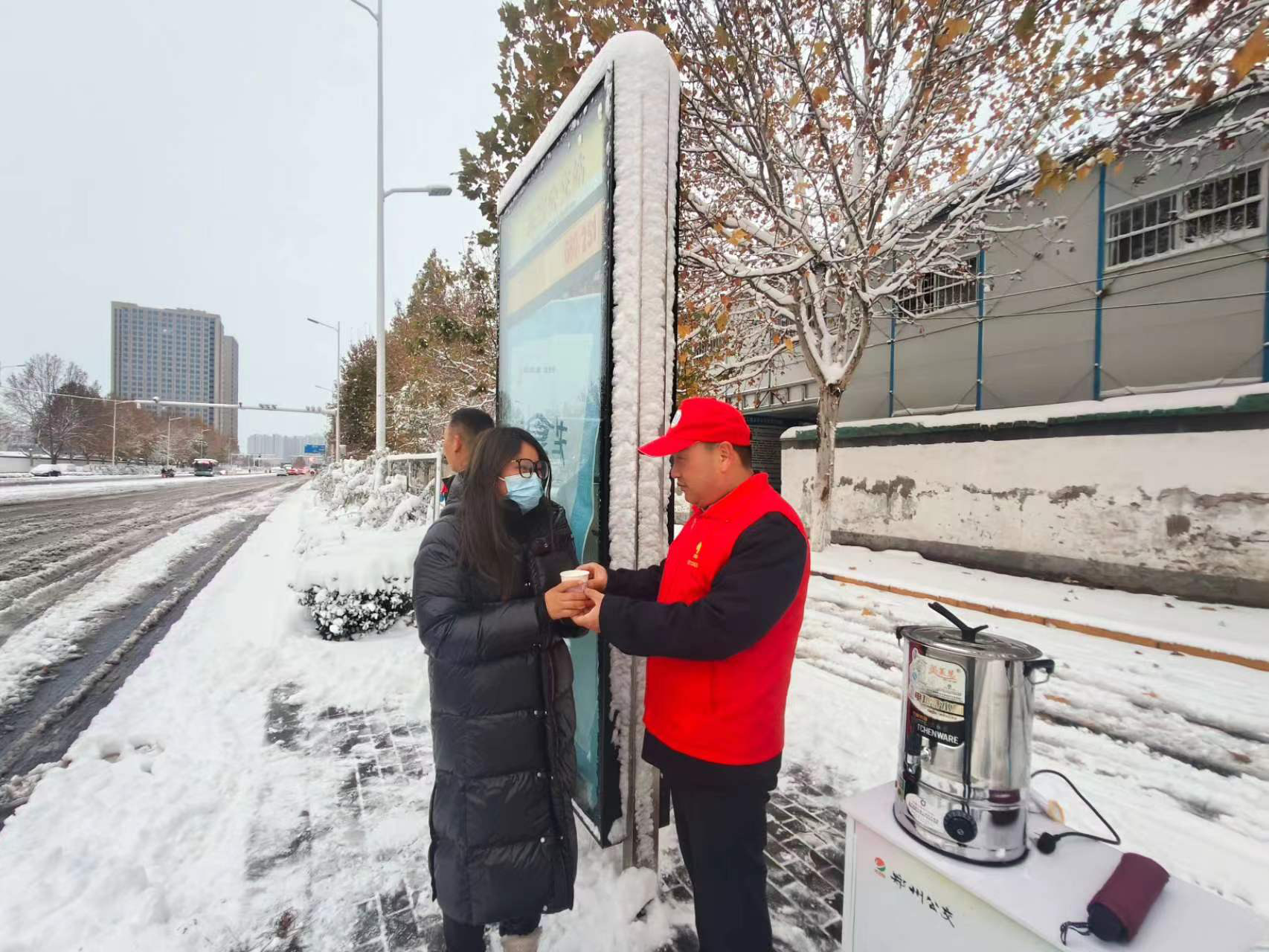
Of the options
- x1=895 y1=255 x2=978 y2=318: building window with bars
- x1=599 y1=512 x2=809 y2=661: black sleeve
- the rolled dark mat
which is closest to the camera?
the rolled dark mat

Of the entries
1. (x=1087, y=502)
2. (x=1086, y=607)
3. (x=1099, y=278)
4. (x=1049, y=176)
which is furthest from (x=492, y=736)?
(x=1099, y=278)

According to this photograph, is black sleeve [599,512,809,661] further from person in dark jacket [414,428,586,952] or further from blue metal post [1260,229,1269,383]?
blue metal post [1260,229,1269,383]

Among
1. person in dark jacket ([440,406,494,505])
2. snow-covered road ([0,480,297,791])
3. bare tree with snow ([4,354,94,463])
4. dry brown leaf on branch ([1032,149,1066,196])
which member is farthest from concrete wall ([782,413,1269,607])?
bare tree with snow ([4,354,94,463])

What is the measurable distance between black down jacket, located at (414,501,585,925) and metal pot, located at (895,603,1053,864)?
44.4 inches

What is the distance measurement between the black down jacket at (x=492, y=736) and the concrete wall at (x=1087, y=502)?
9.84 metres

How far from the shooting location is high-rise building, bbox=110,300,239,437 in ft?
359

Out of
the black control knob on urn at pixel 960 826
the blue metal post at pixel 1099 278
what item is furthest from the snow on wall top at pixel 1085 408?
the black control knob on urn at pixel 960 826

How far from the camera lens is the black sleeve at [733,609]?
1.68m

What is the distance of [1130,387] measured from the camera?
1002 cm

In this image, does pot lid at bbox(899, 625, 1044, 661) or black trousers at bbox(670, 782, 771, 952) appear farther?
black trousers at bbox(670, 782, 771, 952)

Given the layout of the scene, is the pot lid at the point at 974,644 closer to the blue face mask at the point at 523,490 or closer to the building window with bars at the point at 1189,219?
the blue face mask at the point at 523,490

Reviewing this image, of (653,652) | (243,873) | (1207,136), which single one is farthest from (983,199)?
(243,873)

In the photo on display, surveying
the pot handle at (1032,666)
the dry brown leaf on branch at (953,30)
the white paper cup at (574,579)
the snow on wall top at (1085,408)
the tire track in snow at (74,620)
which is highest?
the dry brown leaf on branch at (953,30)

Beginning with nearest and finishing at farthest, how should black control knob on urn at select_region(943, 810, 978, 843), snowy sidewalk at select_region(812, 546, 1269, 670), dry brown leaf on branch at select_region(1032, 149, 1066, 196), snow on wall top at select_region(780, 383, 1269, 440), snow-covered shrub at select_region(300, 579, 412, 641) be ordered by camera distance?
1. black control knob on urn at select_region(943, 810, 978, 843)
2. dry brown leaf on branch at select_region(1032, 149, 1066, 196)
3. snow-covered shrub at select_region(300, 579, 412, 641)
4. snowy sidewalk at select_region(812, 546, 1269, 670)
5. snow on wall top at select_region(780, 383, 1269, 440)
